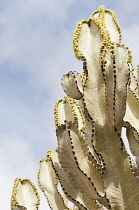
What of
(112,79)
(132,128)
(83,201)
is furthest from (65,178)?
(112,79)

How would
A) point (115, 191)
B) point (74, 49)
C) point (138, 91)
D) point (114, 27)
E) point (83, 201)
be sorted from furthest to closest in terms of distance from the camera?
point (114, 27) < point (138, 91) < point (74, 49) < point (83, 201) < point (115, 191)

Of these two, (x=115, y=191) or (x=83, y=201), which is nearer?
(x=115, y=191)

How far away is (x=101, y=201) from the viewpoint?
2.77m

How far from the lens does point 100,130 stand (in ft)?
9.17

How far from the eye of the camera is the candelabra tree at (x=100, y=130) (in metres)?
2.68

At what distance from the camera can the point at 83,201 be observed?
117 inches

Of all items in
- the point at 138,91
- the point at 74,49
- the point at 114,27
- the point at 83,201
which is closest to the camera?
the point at 83,201

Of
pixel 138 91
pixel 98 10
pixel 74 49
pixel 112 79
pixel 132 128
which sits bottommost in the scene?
pixel 132 128

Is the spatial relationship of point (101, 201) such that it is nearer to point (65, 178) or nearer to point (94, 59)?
point (65, 178)

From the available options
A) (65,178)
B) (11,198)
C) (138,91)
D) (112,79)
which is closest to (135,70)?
(138,91)

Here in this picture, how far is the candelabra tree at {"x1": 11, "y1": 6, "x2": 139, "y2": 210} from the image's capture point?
2.68 m

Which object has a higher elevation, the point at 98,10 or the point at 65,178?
the point at 98,10

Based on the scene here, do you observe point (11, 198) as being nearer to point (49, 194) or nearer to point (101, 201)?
point (49, 194)

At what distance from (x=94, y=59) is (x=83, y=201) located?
1.12 metres
